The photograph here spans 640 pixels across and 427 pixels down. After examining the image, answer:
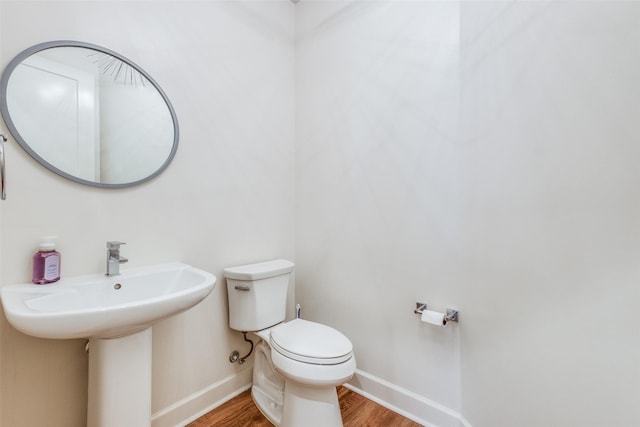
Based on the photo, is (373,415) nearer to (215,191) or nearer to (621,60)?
(215,191)

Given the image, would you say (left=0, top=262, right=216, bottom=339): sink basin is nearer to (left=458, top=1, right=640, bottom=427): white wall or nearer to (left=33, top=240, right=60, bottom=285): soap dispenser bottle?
(left=33, top=240, right=60, bottom=285): soap dispenser bottle

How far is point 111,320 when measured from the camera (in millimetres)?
797

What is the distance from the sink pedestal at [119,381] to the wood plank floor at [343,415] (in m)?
0.48

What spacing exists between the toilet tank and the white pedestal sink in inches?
14.2

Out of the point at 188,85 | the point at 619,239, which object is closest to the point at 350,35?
the point at 188,85

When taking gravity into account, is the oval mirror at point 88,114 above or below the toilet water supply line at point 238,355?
above

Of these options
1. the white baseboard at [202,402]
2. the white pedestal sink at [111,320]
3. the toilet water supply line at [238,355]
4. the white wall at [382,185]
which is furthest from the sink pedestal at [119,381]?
the white wall at [382,185]

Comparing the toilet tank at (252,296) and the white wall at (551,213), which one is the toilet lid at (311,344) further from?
the white wall at (551,213)

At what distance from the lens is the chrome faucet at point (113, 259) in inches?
43.9

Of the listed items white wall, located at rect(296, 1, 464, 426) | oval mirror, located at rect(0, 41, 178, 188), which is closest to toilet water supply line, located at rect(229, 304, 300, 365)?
white wall, located at rect(296, 1, 464, 426)

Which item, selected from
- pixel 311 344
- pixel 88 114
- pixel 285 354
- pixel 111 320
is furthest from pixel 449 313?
pixel 88 114

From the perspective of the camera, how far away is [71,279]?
3.51 feet

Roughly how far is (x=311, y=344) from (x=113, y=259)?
2.97ft

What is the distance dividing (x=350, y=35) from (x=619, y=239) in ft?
5.49
